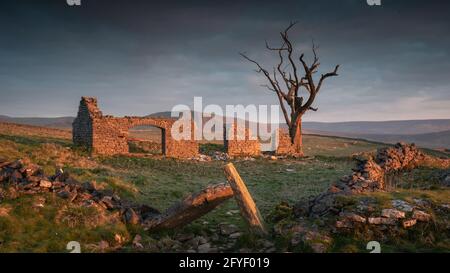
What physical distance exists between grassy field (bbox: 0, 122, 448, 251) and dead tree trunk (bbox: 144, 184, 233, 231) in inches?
19.0

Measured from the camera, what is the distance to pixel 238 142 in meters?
29.3

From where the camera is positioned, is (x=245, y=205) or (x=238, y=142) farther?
(x=238, y=142)

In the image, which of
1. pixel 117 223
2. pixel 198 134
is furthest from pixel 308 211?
pixel 198 134

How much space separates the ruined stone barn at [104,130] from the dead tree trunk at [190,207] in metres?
14.8

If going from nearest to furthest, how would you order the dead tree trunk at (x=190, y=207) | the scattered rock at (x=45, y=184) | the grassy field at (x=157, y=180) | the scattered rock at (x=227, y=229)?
the grassy field at (x=157, y=180) → the dead tree trunk at (x=190, y=207) → the scattered rock at (x=227, y=229) → the scattered rock at (x=45, y=184)

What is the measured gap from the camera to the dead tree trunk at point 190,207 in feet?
31.5

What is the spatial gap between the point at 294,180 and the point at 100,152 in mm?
11608

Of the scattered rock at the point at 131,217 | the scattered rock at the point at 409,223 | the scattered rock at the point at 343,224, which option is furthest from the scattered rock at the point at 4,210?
the scattered rock at the point at 409,223

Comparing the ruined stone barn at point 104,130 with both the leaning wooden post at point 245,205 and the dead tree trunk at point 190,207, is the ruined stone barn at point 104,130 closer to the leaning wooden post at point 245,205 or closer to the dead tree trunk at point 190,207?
the dead tree trunk at point 190,207

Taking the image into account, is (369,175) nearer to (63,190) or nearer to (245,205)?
(245,205)

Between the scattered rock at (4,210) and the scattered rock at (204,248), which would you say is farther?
the scattered rock at (4,210)

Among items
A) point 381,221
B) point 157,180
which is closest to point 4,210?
point 157,180

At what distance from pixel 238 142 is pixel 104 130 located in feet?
31.6

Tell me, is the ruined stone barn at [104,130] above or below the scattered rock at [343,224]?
above
